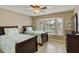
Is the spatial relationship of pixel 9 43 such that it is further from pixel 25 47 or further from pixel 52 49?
pixel 52 49

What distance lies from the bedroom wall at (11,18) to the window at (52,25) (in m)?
1.50

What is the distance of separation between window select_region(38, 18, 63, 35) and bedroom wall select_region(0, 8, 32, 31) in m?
1.50

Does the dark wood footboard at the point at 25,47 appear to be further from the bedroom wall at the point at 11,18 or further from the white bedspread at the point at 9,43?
the bedroom wall at the point at 11,18

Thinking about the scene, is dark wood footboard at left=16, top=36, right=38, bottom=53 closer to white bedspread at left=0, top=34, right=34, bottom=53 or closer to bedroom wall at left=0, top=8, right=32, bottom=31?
white bedspread at left=0, top=34, right=34, bottom=53

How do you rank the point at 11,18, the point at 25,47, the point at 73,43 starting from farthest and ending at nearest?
the point at 11,18 < the point at 25,47 < the point at 73,43

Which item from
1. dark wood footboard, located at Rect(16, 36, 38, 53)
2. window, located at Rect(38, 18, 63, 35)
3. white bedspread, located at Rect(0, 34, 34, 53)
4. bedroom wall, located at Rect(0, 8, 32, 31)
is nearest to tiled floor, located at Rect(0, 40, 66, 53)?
dark wood footboard, located at Rect(16, 36, 38, 53)

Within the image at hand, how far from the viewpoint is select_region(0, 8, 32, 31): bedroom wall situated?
4710mm

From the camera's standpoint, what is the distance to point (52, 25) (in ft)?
22.5

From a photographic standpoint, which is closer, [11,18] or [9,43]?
[9,43]

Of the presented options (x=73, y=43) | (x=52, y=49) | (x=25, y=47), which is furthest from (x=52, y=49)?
(x=25, y=47)

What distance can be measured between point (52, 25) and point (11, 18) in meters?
2.98

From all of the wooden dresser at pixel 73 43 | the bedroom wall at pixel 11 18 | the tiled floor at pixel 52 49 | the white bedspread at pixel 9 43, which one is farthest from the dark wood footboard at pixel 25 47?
the bedroom wall at pixel 11 18

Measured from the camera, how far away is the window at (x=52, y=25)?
6.37 meters
